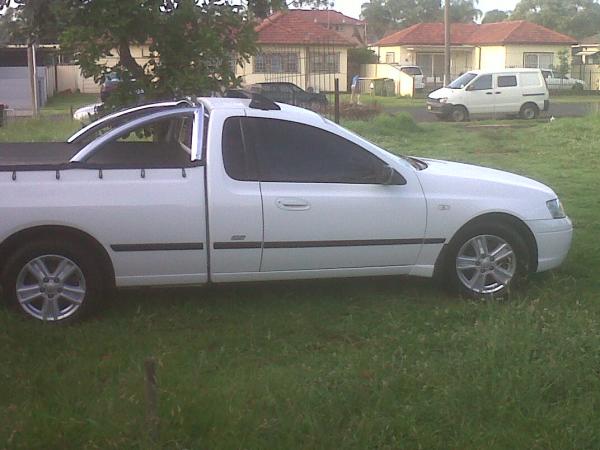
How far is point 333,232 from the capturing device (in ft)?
19.6

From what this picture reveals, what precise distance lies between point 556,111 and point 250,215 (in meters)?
29.0

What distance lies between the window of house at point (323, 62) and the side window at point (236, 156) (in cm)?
3748

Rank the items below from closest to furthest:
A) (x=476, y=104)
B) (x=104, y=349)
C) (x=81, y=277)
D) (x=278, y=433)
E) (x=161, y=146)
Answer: (x=278, y=433) < (x=104, y=349) < (x=81, y=277) < (x=161, y=146) < (x=476, y=104)

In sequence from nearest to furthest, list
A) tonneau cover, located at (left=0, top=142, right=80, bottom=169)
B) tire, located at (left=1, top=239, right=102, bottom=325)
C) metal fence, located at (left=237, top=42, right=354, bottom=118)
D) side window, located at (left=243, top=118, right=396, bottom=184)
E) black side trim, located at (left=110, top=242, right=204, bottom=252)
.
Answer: tire, located at (left=1, top=239, right=102, bottom=325)
black side trim, located at (left=110, top=242, right=204, bottom=252)
side window, located at (left=243, top=118, right=396, bottom=184)
tonneau cover, located at (left=0, top=142, right=80, bottom=169)
metal fence, located at (left=237, top=42, right=354, bottom=118)

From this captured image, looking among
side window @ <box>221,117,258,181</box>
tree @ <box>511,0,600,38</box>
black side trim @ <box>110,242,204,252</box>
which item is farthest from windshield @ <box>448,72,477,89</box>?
tree @ <box>511,0,600,38</box>

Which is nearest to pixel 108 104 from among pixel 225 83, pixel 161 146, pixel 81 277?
pixel 225 83

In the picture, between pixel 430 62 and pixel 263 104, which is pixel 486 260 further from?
pixel 430 62

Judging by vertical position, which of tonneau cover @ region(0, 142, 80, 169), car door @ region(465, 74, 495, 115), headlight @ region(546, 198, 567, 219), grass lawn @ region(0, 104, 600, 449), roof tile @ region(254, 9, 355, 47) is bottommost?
grass lawn @ region(0, 104, 600, 449)

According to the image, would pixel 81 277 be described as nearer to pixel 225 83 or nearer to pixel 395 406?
pixel 395 406

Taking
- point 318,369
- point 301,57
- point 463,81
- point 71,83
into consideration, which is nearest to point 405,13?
point 71,83

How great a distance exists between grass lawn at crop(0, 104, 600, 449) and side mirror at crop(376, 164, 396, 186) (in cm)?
87

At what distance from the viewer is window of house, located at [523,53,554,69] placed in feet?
174

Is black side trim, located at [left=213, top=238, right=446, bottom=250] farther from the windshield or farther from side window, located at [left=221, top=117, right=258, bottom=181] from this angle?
the windshield

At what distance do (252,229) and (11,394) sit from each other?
199cm
